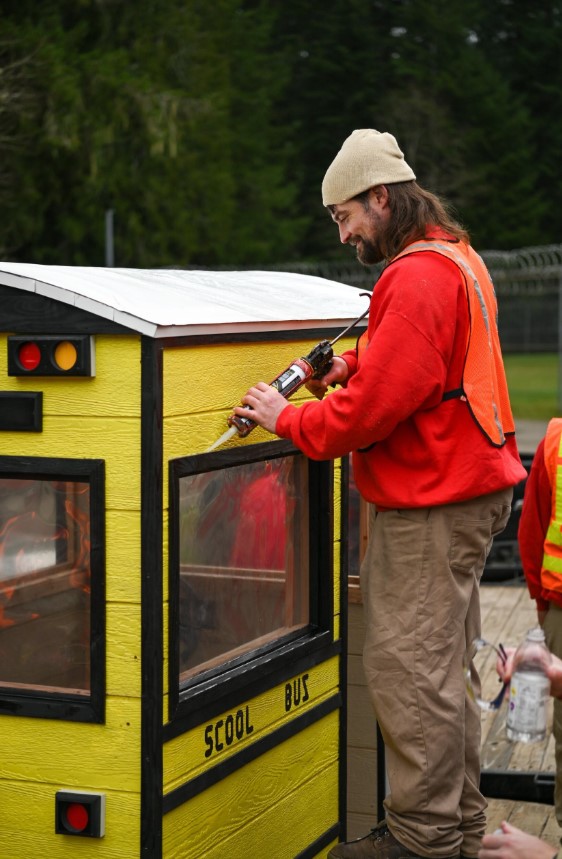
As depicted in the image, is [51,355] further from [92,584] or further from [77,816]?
[77,816]

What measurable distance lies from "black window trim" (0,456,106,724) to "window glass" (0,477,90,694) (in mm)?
42

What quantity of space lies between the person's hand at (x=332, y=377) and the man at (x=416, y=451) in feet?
1.04

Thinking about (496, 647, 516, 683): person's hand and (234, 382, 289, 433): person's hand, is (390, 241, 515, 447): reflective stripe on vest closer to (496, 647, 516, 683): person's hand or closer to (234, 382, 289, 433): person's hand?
(234, 382, 289, 433): person's hand

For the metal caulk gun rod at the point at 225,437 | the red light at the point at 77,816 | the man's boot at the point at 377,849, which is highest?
the metal caulk gun rod at the point at 225,437

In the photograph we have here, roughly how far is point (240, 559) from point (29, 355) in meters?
0.92

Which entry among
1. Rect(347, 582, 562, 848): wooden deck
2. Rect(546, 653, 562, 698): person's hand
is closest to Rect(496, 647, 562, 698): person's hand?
Rect(546, 653, 562, 698): person's hand

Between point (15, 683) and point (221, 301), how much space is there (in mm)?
1087

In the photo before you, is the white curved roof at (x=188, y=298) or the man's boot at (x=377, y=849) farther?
the man's boot at (x=377, y=849)

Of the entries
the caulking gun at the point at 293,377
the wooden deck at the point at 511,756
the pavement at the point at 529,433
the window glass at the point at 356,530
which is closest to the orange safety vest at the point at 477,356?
the caulking gun at the point at 293,377

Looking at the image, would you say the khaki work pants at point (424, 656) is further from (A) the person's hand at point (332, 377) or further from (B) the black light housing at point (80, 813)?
(B) the black light housing at point (80, 813)

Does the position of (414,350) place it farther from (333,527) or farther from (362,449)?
(333,527)

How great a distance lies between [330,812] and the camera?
13.9 ft

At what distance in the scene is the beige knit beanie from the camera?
3.55 meters

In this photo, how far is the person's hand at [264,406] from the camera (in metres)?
3.40
